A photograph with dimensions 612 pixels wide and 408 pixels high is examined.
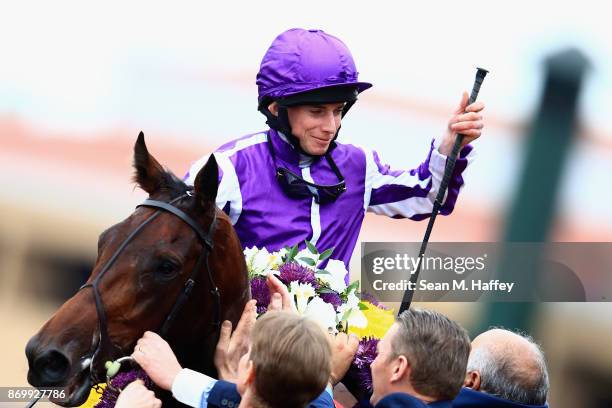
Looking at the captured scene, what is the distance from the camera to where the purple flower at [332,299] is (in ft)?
Answer: 12.2

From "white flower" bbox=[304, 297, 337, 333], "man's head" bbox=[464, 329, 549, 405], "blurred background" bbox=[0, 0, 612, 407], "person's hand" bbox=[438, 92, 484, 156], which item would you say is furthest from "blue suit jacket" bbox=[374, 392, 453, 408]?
"blurred background" bbox=[0, 0, 612, 407]

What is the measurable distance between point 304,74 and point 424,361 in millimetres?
1389

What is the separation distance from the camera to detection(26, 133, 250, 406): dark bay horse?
295cm

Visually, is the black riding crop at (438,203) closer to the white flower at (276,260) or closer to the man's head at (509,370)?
the white flower at (276,260)

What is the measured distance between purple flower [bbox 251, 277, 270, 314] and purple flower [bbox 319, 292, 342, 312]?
22 cm

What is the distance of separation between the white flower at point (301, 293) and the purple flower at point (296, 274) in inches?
1.3

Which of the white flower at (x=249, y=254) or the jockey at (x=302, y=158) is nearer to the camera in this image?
the white flower at (x=249, y=254)

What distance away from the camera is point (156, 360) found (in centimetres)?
304

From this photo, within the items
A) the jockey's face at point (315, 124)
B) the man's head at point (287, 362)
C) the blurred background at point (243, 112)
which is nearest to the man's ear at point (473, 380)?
the man's head at point (287, 362)

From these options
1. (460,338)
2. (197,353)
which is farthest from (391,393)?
(197,353)

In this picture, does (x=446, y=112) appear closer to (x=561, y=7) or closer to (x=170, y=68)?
(x=561, y=7)

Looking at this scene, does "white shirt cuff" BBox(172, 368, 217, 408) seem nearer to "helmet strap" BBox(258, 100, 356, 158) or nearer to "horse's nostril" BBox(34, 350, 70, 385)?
"horse's nostril" BBox(34, 350, 70, 385)

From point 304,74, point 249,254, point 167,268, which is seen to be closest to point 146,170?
point 167,268

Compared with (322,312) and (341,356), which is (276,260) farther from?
(341,356)
